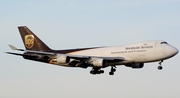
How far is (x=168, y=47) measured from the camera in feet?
252

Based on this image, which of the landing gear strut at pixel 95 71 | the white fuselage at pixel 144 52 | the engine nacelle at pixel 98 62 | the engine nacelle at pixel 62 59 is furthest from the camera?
the landing gear strut at pixel 95 71

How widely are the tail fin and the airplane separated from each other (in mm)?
2391

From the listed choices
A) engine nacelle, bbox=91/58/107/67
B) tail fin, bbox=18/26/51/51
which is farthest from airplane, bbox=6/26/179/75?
tail fin, bbox=18/26/51/51

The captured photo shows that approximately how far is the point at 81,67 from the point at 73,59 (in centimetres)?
175

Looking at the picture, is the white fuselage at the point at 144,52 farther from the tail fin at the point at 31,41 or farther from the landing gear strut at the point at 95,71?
the tail fin at the point at 31,41

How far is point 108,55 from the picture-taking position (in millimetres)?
80375

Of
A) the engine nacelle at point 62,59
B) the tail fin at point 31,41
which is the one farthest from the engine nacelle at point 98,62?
the tail fin at point 31,41

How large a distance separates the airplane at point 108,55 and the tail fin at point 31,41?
2.39 m

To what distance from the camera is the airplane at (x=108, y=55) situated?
252 ft

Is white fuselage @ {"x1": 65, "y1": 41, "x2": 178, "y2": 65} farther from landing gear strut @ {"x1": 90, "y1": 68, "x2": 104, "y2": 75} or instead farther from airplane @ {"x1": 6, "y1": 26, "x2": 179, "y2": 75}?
landing gear strut @ {"x1": 90, "y1": 68, "x2": 104, "y2": 75}

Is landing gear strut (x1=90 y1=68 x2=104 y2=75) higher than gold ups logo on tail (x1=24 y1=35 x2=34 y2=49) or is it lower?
lower

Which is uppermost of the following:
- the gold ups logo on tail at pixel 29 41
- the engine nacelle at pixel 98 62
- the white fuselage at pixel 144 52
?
the gold ups logo on tail at pixel 29 41

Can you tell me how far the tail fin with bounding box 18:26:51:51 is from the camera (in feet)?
Result: 292

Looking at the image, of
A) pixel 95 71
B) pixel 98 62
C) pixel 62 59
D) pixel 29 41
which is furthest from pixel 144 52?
pixel 29 41
